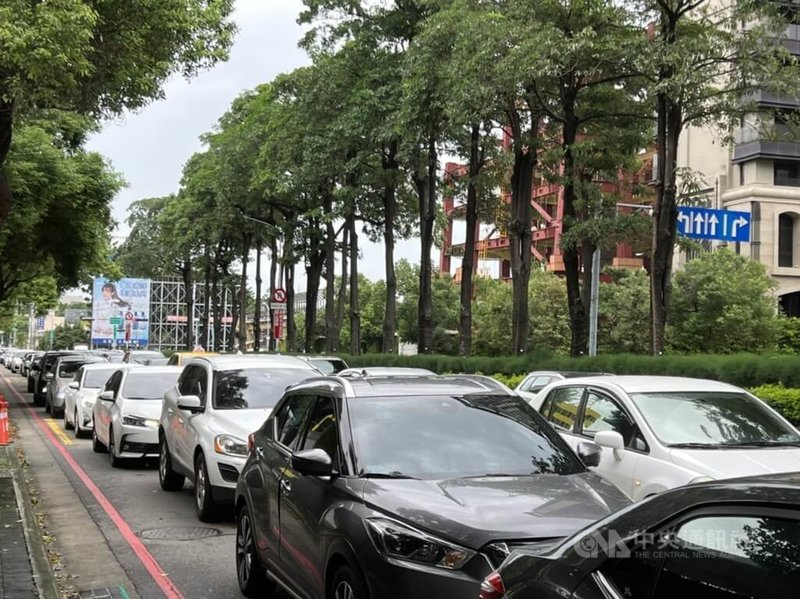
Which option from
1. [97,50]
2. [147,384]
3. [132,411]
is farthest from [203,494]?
[97,50]

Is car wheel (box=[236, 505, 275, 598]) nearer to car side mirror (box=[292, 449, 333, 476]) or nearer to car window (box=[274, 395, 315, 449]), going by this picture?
car window (box=[274, 395, 315, 449])

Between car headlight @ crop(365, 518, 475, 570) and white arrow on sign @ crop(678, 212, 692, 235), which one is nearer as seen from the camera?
car headlight @ crop(365, 518, 475, 570)

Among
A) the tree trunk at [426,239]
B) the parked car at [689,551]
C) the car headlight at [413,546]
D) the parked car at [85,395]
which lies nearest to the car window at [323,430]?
the car headlight at [413,546]

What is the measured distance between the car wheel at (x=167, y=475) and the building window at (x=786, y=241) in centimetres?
4880

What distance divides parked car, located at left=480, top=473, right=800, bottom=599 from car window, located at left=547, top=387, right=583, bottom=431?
5802 mm

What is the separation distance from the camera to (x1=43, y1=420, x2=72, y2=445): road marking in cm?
1819

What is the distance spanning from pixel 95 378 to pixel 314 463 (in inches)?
634

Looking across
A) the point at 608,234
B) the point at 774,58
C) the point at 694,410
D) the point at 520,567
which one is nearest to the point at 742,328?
the point at 608,234

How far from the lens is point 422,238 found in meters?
28.9

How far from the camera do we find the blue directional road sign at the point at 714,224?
17172 mm

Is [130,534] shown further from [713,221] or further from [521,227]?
[521,227]

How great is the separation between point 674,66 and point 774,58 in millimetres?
2157

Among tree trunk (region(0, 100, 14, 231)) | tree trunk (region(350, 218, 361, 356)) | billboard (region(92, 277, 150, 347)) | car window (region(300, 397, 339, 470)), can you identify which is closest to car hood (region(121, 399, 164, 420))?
tree trunk (region(0, 100, 14, 231))

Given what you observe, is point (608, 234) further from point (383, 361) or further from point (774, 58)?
point (383, 361)
